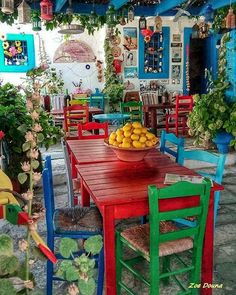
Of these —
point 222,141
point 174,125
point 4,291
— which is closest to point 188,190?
point 4,291

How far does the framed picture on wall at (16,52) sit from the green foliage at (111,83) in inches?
71.8

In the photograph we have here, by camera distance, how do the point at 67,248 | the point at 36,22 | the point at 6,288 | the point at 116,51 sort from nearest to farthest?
the point at 6,288, the point at 67,248, the point at 36,22, the point at 116,51

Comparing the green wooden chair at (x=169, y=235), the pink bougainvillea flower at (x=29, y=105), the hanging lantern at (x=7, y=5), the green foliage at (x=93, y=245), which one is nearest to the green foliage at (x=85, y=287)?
the green foliage at (x=93, y=245)

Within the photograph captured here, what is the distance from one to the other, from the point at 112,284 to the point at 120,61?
24.6ft

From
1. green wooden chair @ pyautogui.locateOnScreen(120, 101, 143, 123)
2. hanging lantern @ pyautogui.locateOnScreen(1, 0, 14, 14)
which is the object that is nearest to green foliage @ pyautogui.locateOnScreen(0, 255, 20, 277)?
hanging lantern @ pyautogui.locateOnScreen(1, 0, 14, 14)

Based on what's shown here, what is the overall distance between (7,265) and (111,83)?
26.9ft

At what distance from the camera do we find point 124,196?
6.09 ft

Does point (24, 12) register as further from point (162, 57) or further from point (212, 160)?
point (162, 57)

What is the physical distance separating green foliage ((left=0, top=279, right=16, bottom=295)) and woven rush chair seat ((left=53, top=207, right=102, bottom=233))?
140cm

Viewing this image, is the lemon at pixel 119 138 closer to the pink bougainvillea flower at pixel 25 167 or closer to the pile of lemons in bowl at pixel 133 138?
the pile of lemons in bowl at pixel 133 138

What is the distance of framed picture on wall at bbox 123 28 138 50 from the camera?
8.73m

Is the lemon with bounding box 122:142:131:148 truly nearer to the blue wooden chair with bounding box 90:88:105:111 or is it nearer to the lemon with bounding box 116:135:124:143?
the lemon with bounding box 116:135:124:143

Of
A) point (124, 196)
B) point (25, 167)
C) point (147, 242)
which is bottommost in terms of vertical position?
point (147, 242)

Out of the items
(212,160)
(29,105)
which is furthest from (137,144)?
(29,105)
